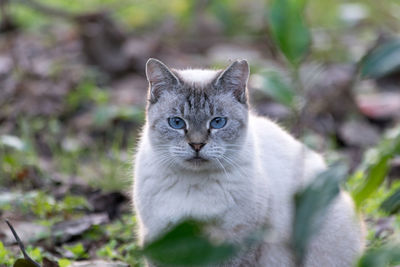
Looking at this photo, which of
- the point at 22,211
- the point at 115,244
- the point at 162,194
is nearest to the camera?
the point at 162,194

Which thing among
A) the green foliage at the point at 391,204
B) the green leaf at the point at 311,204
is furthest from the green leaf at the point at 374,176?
the green leaf at the point at 311,204

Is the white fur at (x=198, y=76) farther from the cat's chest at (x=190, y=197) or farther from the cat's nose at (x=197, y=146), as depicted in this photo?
the cat's chest at (x=190, y=197)

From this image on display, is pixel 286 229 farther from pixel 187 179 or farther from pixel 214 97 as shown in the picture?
pixel 214 97

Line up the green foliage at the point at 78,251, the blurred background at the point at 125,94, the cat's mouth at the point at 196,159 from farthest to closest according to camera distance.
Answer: the blurred background at the point at 125,94
the green foliage at the point at 78,251
the cat's mouth at the point at 196,159

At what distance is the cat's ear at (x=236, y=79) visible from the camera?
3.62m

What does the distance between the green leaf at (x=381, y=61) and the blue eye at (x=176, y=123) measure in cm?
177

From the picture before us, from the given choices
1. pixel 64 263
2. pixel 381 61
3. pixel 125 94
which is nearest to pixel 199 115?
pixel 64 263

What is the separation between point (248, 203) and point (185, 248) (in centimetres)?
176

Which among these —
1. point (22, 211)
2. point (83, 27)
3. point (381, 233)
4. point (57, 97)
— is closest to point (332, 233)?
point (381, 233)

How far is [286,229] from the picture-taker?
3545mm

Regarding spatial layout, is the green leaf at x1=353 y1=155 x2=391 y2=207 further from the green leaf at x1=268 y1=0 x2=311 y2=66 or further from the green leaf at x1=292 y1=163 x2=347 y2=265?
the green leaf at x1=268 y1=0 x2=311 y2=66

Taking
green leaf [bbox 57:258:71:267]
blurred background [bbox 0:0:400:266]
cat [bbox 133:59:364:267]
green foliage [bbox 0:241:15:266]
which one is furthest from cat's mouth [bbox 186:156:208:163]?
green foliage [bbox 0:241:15:266]

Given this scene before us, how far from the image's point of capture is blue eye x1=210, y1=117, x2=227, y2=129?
3650 millimetres

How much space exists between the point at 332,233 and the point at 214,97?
107 cm
